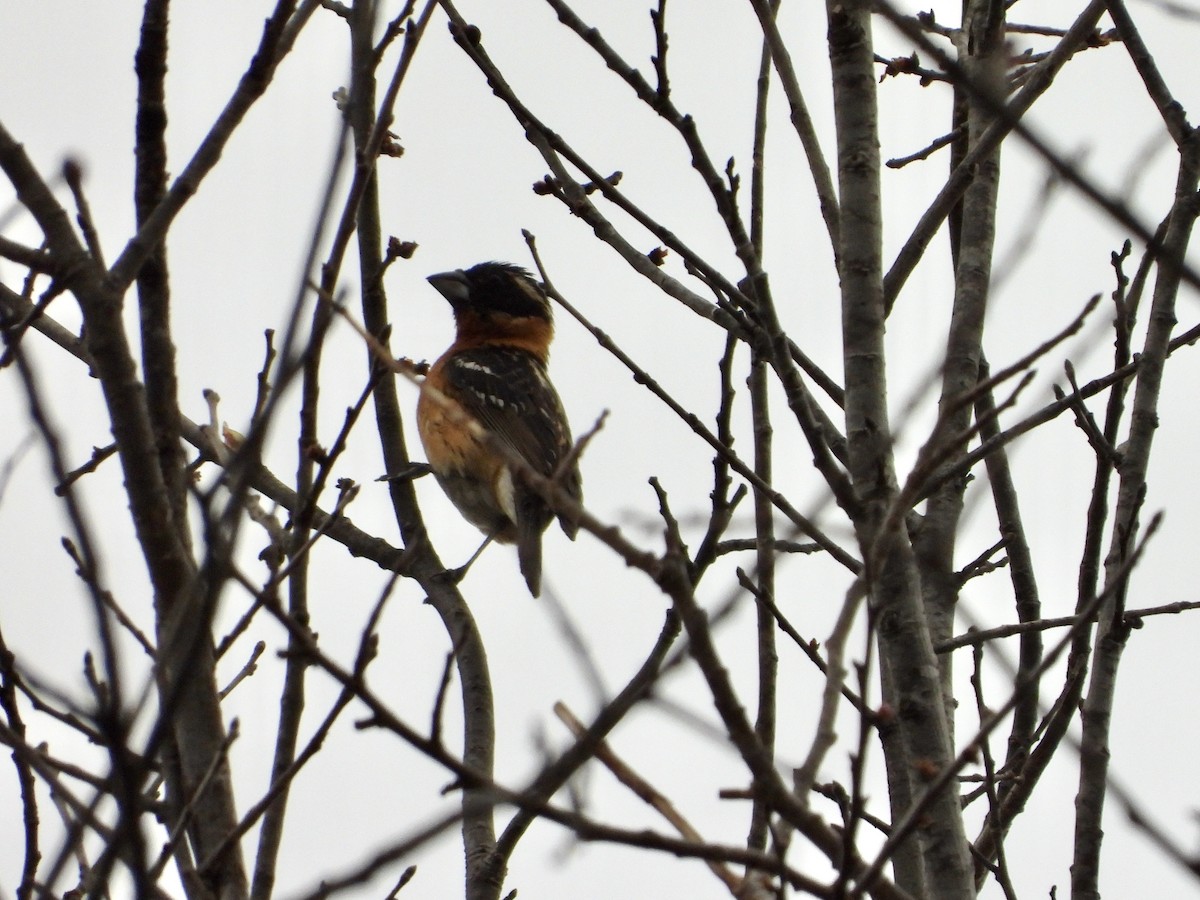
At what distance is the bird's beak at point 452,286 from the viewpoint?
9.41 m

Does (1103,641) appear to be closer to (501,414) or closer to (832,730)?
(832,730)

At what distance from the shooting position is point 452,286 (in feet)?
30.9

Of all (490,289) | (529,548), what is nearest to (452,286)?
(490,289)

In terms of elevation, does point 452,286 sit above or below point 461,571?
above

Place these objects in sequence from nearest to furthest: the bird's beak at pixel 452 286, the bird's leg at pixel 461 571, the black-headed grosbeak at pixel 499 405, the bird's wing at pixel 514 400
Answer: the bird's leg at pixel 461 571 < the black-headed grosbeak at pixel 499 405 < the bird's wing at pixel 514 400 < the bird's beak at pixel 452 286

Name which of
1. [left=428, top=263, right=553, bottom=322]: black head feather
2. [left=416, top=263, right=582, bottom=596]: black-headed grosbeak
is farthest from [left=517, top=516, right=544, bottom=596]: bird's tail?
[left=428, top=263, right=553, bottom=322]: black head feather

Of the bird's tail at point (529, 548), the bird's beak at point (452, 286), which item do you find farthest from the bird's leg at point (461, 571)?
the bird's beak at point (452, 286)

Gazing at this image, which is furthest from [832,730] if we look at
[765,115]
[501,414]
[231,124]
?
[501,414]

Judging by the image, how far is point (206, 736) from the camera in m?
2.43

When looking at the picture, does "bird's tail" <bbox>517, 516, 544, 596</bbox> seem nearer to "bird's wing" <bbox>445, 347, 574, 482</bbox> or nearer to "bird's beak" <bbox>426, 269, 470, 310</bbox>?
"bird's wing" <bbox>445, 347, 574, 482</bbox>

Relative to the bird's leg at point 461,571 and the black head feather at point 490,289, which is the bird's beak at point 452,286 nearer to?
the black head feather at point 490,289

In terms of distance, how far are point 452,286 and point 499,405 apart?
1316 mm

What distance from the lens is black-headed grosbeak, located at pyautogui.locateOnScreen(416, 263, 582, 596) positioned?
762cm

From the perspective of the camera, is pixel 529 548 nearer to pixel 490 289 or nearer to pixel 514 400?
pixel 514 400
